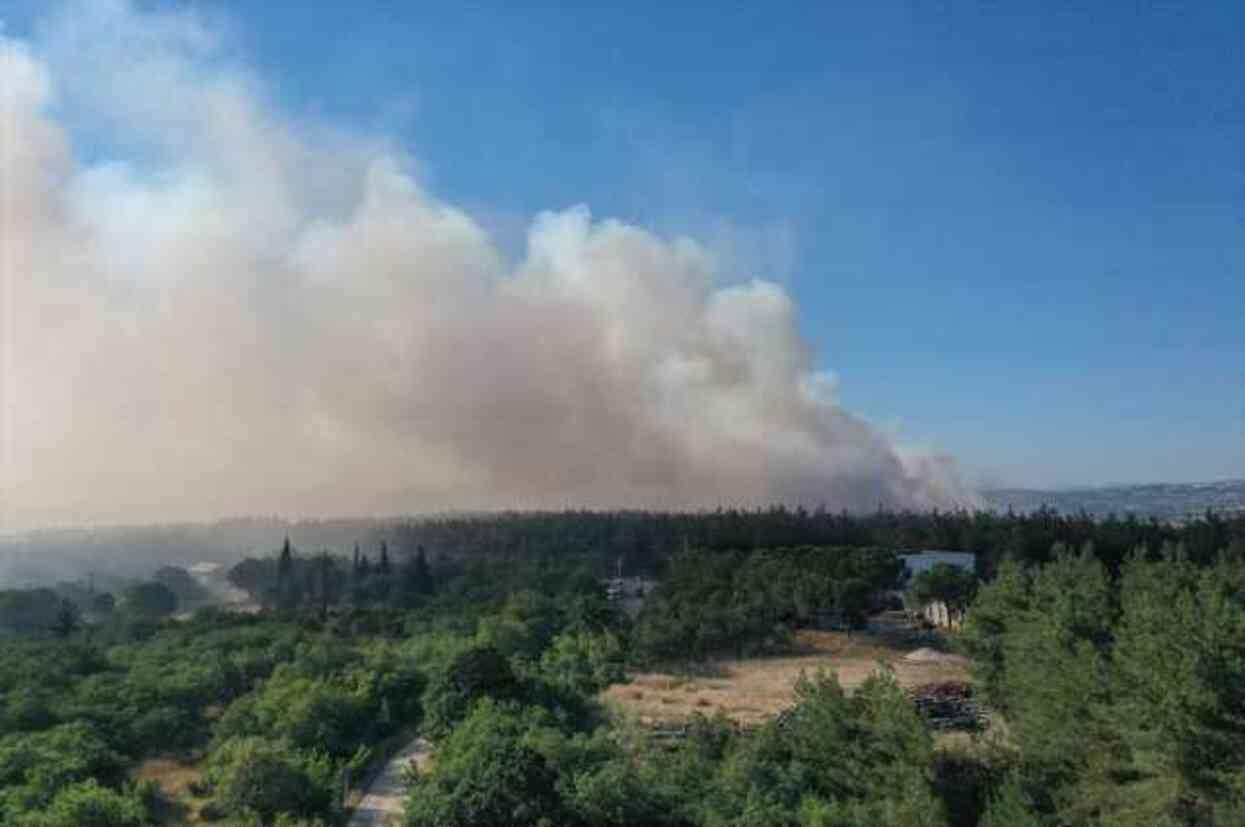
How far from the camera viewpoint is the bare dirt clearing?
158ft

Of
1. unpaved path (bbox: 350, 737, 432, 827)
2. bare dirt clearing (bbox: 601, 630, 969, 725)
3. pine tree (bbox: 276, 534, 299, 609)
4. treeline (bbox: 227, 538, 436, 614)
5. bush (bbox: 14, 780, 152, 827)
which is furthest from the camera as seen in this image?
pine tree (bbox: 276, 534, 299, 609)

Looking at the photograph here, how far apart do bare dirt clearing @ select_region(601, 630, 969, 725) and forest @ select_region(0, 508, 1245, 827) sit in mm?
2168

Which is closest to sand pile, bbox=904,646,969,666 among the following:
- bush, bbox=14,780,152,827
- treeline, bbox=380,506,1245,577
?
treeline, bbox=380,506,1245,577

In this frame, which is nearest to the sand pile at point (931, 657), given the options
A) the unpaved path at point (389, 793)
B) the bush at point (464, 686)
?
the bush at point (464, 686)

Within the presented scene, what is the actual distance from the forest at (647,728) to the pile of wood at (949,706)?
159 centimetres

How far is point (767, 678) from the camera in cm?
5766

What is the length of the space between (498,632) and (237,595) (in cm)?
11314

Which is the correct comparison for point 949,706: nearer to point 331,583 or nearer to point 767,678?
point 767,678

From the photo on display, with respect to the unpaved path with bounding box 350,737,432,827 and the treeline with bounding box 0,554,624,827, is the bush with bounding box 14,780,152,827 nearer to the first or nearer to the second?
the treeline with bounding box 0,554,624,827

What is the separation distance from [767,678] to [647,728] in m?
17.4

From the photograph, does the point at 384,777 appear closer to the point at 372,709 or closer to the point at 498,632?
the point at 372,709

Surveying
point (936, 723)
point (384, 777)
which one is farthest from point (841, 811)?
point (384, 777)

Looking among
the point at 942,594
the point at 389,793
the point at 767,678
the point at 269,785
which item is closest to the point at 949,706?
the point at 767,678

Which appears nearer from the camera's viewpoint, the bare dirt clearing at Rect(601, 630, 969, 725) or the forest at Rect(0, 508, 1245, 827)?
the forest at Rect(0, 508, 1245, 827)
